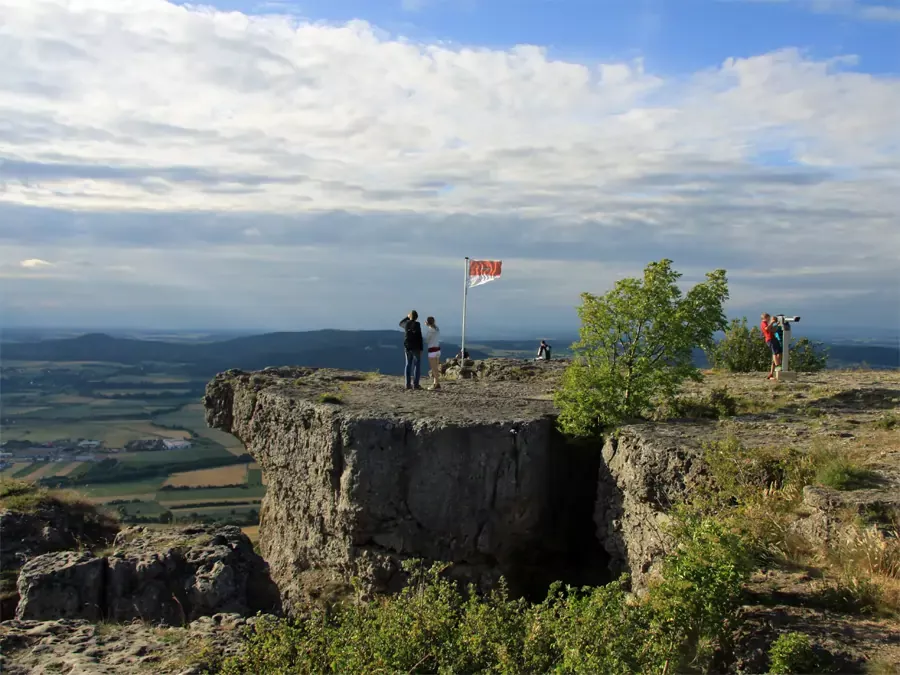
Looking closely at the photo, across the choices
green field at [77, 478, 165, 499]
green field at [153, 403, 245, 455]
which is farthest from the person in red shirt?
green field at [153, 403, 245, 455]

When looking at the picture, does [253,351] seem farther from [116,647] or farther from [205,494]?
[116,647]

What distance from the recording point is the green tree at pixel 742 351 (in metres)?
28.2

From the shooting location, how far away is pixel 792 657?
7.19 m

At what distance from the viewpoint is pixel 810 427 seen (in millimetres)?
14266

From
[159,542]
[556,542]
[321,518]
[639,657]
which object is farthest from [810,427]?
[159,542]

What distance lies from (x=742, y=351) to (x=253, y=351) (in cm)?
8152

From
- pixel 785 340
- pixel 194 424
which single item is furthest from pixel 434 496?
pixel 194 424

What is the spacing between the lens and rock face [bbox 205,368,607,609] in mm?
14336

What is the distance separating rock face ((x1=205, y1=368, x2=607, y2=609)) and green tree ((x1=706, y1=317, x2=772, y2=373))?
14.3m

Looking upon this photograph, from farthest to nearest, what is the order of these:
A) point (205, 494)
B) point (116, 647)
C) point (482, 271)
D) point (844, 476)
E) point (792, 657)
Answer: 1. point (205, 494)
2. point (482, 271)
3. point (116, 647)
4. point (844, 476)
5. point (792, 657)

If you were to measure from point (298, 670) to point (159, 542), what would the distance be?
8.15 metres

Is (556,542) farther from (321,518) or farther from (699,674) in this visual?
(699,674)

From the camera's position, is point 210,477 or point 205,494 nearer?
point 205,494

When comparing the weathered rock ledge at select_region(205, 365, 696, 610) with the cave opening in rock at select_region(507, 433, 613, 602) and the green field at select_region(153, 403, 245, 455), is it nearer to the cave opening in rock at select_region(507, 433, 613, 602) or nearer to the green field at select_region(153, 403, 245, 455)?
the cave opening in rock at select_region(507, 433, 613, 602)
